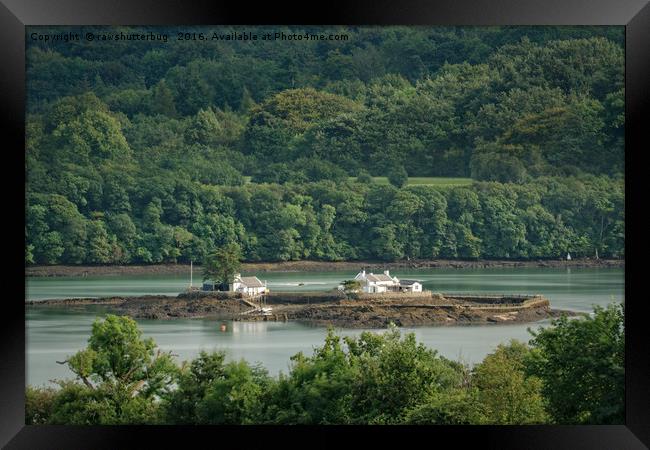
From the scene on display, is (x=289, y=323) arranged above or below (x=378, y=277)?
below

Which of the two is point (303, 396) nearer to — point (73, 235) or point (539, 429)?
point (539, 429)

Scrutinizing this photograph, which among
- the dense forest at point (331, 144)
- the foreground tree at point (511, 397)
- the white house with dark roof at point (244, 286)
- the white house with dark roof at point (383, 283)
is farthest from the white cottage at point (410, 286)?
the foreground tree at point (511, 397)

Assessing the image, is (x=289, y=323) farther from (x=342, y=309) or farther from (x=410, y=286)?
(x=410, y=286)

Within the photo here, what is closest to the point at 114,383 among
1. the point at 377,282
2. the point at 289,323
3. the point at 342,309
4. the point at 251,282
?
the point at 289,323

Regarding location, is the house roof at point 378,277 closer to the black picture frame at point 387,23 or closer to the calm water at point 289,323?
the calm water at point 289,323

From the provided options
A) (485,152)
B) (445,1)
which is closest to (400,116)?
(485,152)
